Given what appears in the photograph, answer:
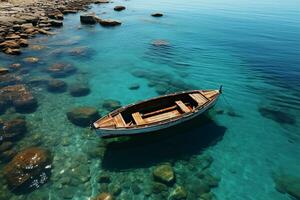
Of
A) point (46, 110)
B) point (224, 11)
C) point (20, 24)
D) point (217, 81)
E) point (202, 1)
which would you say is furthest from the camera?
point (202, 1)

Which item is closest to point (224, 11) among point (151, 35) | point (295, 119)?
point (151, 35)

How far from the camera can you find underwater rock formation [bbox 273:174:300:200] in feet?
54.1

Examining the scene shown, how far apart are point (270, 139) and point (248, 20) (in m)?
51.0

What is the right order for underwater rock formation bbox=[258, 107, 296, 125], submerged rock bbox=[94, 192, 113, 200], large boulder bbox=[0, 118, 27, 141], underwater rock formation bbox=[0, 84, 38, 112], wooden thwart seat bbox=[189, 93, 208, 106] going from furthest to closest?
underwater rock formation bbox=[0, 84, 38, 112] < underwater rock formation bbox=[258, 107, 296, 125] < wooden thwart seat bbox=[189, 93, 208, 106] < large boulder bbox=[0, 118, 27, 141] < submerged rock bbox=[94, 192, 113, 200]

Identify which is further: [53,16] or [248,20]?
[248,20]

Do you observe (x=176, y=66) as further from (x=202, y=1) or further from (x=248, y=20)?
(x=202, y=1)

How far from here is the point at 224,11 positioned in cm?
7644

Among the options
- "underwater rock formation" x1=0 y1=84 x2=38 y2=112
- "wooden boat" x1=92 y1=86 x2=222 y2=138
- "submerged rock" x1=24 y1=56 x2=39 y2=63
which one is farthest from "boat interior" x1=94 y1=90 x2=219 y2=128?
"submerged rock" x1=24 y1=56 x2=39 y2=63

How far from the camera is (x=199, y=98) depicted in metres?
22.5

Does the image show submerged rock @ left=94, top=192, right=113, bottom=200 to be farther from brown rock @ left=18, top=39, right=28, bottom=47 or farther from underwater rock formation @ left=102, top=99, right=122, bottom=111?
brown rock @ left=18, top=39, right=28, bottom=47

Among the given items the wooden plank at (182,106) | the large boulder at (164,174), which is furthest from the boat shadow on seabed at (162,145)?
the wooden plank at (182,106)

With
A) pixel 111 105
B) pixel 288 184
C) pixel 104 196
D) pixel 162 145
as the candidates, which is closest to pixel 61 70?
pixel 111 105

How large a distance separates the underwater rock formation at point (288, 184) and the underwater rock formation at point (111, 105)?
14.8m

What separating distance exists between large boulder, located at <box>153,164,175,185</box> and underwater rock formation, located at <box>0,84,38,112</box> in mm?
13850
